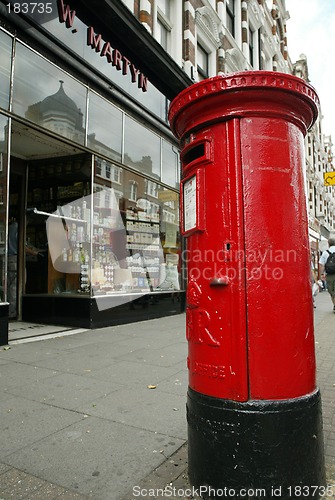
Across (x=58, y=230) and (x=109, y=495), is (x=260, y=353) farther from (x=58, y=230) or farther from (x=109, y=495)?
(x=58, y=230)

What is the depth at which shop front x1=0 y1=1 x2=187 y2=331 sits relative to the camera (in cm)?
691

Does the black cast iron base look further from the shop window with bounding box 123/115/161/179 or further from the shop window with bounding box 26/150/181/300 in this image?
the shop window with bounding box 123/115/161/179

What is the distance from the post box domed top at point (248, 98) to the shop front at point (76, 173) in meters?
4.91

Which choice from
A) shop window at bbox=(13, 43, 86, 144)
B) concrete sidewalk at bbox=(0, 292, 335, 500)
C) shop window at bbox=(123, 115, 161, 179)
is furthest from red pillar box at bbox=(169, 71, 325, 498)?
shop window at bbox=(123, 115, 161, 179)

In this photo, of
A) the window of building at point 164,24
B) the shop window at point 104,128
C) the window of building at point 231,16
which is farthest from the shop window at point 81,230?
the window of building at point 231,16

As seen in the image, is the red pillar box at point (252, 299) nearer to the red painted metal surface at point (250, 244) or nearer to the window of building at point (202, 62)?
the red painted metal surface at point (250, 244)

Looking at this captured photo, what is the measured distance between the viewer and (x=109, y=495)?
2215mm

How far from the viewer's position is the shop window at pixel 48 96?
22.1 feet

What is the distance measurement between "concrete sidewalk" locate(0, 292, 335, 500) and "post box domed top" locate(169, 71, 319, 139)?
2177 millimetres

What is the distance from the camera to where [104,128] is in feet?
28.1

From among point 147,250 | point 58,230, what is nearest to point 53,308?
point 58,230

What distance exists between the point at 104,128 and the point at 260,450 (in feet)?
25.5

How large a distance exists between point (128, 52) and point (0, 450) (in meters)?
8.71

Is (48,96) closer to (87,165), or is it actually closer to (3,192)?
(87,165)
